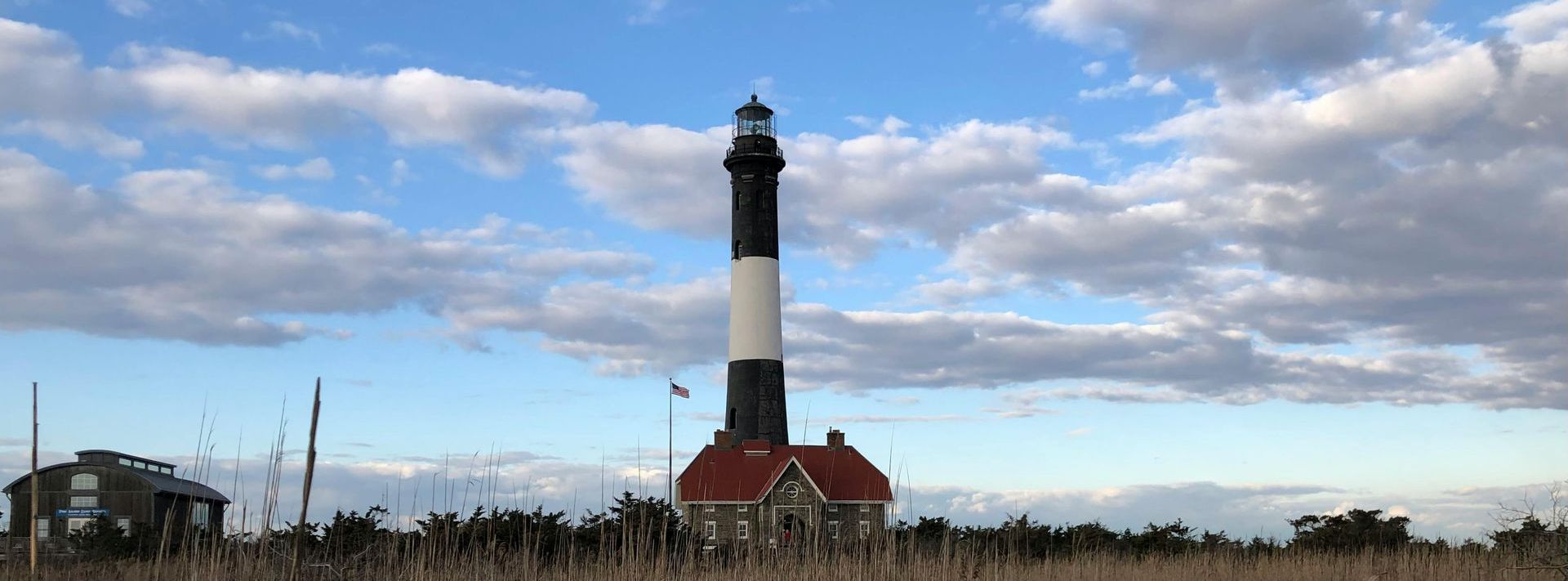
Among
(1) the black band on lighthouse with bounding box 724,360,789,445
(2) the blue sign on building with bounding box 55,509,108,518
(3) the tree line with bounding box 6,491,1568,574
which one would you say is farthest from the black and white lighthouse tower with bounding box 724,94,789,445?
(2) the blue sign on building with bounding box 55,509,108,518

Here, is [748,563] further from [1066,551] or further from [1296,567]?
[1066,551]

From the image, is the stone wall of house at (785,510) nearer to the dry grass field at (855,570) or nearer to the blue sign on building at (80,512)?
the blue sign on building at (80,512)

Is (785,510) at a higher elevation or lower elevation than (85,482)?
lower

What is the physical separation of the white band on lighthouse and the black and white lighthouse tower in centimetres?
3

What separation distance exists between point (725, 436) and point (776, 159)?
33.1ft

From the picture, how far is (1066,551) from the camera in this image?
23406 millimetres

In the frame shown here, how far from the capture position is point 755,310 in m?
42.7

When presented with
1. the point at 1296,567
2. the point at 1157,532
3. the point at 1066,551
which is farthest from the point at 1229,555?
the point at 1157,532

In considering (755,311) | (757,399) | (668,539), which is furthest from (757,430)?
(668,539)

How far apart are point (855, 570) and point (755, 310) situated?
29.3 m

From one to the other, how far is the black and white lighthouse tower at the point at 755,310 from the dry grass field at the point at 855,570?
23975 mm

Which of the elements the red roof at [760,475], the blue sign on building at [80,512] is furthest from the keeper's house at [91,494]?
the red roof at [760,475]

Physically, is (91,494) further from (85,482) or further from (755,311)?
(755,311)

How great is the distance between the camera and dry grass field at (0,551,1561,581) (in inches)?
504
